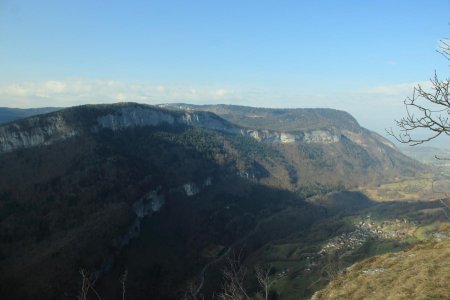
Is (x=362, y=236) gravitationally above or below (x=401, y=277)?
below

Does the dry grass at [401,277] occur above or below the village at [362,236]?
above

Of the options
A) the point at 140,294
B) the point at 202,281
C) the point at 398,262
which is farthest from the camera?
the point at 202,281

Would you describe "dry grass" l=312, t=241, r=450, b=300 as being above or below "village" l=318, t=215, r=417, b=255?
above

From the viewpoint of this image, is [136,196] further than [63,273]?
Yes

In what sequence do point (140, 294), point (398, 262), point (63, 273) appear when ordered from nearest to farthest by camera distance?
point (398, 262), point (63, 273), point (140, 294)

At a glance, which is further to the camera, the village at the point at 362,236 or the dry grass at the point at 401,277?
the village at the point at 362,236

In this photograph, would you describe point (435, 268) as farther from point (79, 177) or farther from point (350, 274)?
point (79, 177)

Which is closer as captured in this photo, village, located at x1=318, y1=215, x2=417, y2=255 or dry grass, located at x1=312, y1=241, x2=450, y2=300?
dry grass, located at x1=312, y1=241, x2=450, y2=300

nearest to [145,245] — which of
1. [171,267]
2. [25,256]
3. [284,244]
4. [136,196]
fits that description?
[171,267]
